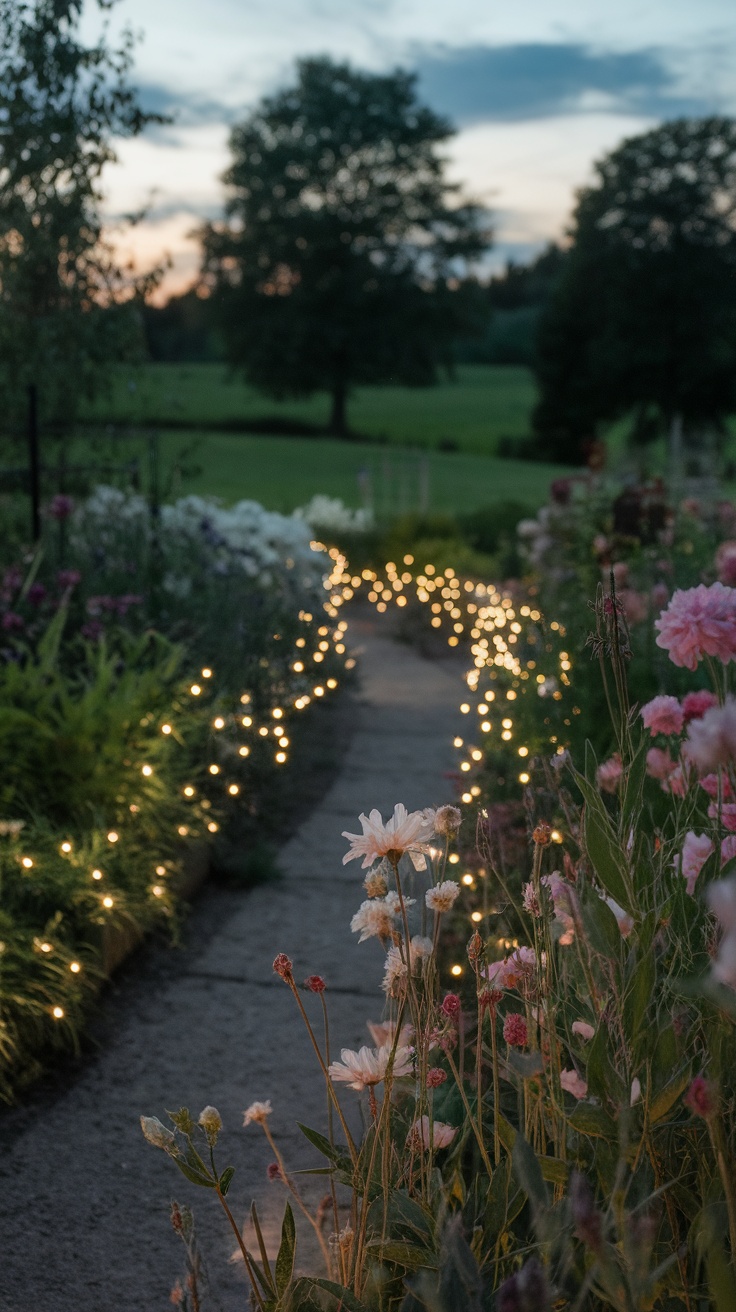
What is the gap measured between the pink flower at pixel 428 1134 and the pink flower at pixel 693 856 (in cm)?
51

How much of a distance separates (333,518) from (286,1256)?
449 inches

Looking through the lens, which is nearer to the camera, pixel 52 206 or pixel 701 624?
pixel 701 624

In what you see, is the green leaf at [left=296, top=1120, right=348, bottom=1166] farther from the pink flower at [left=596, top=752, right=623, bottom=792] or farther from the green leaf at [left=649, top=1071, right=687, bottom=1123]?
the pink flower at [left=596, top=752, right=623, bottom=792]

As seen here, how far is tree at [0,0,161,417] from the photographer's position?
23.4 ft

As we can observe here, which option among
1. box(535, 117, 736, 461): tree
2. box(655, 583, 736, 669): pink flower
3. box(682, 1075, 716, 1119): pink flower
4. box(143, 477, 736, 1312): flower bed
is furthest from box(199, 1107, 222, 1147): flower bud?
box(535, 117, 736, 461): tree

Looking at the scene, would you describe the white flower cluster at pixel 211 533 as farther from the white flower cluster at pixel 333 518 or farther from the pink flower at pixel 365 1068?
the white flower cluster at pixel 333 518

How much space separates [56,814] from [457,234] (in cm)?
4258

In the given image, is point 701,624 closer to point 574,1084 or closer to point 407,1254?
point 574,1084

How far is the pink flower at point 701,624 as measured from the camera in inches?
72.5

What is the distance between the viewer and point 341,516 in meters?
13.0

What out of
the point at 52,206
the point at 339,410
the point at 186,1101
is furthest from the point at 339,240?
the point at 186,1101

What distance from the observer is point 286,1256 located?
5.74 ft

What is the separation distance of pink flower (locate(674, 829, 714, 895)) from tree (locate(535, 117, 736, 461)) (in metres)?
37.9

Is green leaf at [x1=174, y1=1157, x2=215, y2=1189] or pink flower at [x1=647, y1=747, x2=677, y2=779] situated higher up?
pink flower at [x1=647, y1=747, x2=677, y2=779]
